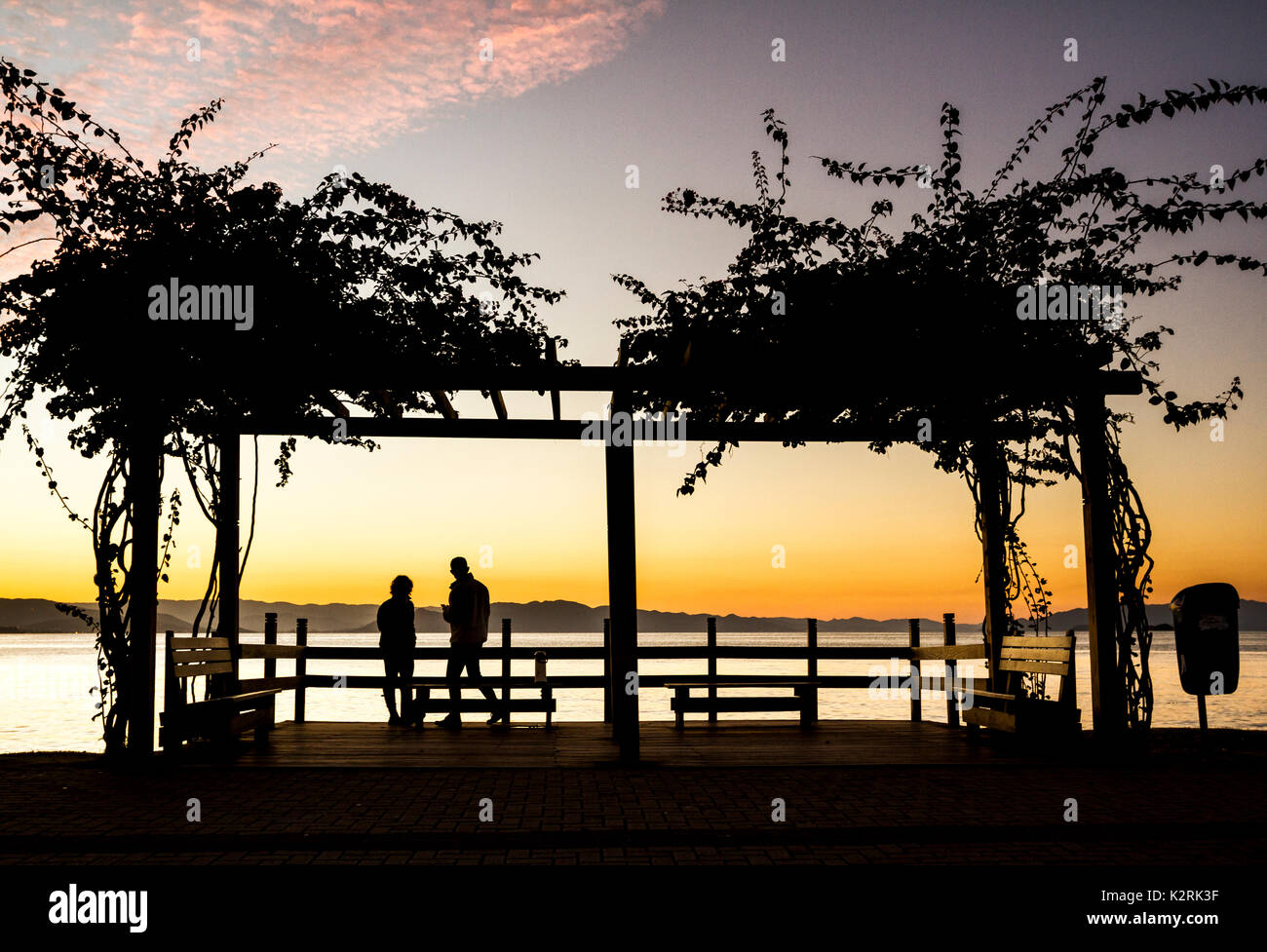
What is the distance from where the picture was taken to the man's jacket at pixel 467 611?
41.7 feet

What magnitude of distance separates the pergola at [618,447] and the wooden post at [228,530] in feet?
0.04

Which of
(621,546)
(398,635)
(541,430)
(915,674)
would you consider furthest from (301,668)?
(915,674)

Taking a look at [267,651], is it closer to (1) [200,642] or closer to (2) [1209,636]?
(1) [200,642]

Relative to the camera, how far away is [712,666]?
1448cm

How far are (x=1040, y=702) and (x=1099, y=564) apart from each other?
50.7 inches

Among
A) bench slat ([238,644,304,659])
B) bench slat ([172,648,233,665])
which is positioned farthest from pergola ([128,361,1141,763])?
bench slat ([238,644,304,659])

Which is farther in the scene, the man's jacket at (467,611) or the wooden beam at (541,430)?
the man's jacket at (467,611)

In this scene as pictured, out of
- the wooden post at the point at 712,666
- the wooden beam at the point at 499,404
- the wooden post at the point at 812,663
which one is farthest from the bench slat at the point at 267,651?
the wooden post at the point at 812,663

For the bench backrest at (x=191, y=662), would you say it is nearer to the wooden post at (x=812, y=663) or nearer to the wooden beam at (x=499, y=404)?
the wooden beam at (x=499, y=404)

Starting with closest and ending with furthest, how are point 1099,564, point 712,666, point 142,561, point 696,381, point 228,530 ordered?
point 142,561 → point 696,381 → point 1099,564 → point 228,530 → point 712,666

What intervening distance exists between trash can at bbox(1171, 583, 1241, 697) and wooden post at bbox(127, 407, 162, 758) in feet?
30.5

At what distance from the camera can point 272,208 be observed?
379 inches
